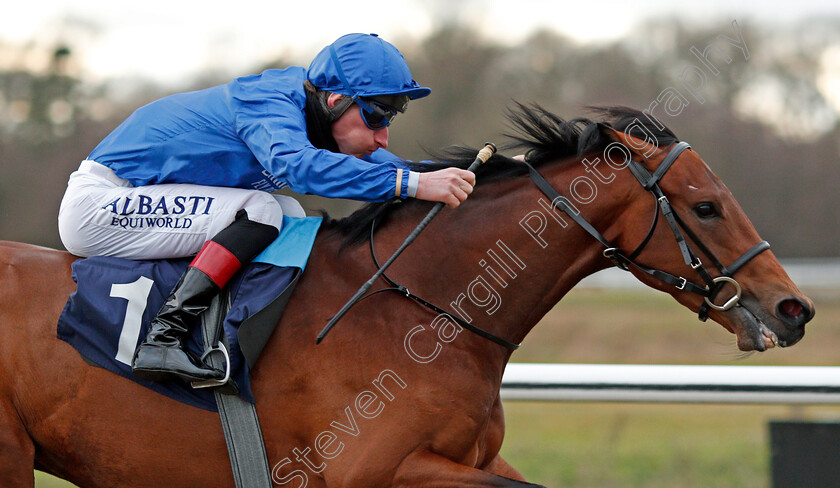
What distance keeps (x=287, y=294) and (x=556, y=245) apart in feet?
3.31

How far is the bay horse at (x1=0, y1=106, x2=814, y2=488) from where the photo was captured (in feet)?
9.21

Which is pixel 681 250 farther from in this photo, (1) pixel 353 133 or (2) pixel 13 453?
(2) pixel 13 453

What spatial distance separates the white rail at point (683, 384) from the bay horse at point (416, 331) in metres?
1.37

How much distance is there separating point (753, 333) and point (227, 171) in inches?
79.2

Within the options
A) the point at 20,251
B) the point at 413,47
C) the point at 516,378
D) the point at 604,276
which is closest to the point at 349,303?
the point at 20,251

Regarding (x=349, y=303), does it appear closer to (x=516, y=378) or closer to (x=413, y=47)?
(x=516, y=378)

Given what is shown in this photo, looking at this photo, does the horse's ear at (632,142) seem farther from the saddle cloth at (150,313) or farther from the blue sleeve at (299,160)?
the saddle cloth at (150,313)

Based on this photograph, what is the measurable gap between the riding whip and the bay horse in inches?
2.5

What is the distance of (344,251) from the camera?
3.10 meters

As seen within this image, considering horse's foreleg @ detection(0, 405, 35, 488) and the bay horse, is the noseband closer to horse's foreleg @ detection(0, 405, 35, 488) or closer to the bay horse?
the bay horse

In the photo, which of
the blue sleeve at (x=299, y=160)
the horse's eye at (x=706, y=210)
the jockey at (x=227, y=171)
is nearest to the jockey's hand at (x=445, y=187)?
the jockey at (x=227, y=171)

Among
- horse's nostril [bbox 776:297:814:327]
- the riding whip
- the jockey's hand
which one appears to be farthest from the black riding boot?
horse's nostril [bbox 776:297:814:327]

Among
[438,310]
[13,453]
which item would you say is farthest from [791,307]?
[13,453]

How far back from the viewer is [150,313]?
291 cm
